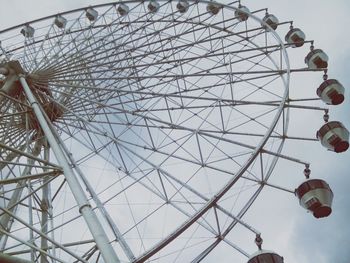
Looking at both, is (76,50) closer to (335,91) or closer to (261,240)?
(335,91)

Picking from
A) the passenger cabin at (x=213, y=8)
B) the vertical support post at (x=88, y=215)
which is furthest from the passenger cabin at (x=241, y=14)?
the vertical support post at (x=88, y=215)

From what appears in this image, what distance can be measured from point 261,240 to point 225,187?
128 centimetres

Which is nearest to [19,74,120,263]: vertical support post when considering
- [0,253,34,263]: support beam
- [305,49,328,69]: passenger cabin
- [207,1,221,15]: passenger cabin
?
[0,253,34,263]: support beam

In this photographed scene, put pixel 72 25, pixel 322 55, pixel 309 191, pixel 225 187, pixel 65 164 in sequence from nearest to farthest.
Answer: pixel 65 164, pixel 225 187, pixel 309 191, pixel 322 55, pixel 72 25

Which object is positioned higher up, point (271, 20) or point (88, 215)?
point (271, 20)

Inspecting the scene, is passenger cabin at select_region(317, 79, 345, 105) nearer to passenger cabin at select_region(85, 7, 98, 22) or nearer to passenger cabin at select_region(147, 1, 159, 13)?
passenger cabin at select_region(147, 1, 159, 13)

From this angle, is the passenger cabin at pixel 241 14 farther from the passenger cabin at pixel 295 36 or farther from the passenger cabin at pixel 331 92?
the passenger cabin at pixel 331 92

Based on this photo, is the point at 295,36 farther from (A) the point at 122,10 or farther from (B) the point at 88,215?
(B) the point at 88,215

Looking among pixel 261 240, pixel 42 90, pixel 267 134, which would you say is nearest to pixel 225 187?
pixel 261 240

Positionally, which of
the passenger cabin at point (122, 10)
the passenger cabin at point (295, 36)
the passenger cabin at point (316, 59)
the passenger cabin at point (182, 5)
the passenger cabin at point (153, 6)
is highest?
the passenger cabin at point (122, 10)

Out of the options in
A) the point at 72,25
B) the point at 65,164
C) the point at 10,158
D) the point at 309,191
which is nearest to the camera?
the point at 65,164

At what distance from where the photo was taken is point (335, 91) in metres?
15.1

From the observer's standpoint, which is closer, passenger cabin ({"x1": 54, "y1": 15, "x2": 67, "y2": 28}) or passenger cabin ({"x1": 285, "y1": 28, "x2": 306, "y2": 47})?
passenger cabin ({"x1": 285, "y1": 28, "x2": 306, "y2": 47})

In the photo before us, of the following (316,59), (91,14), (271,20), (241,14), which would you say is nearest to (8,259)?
(316,59)
